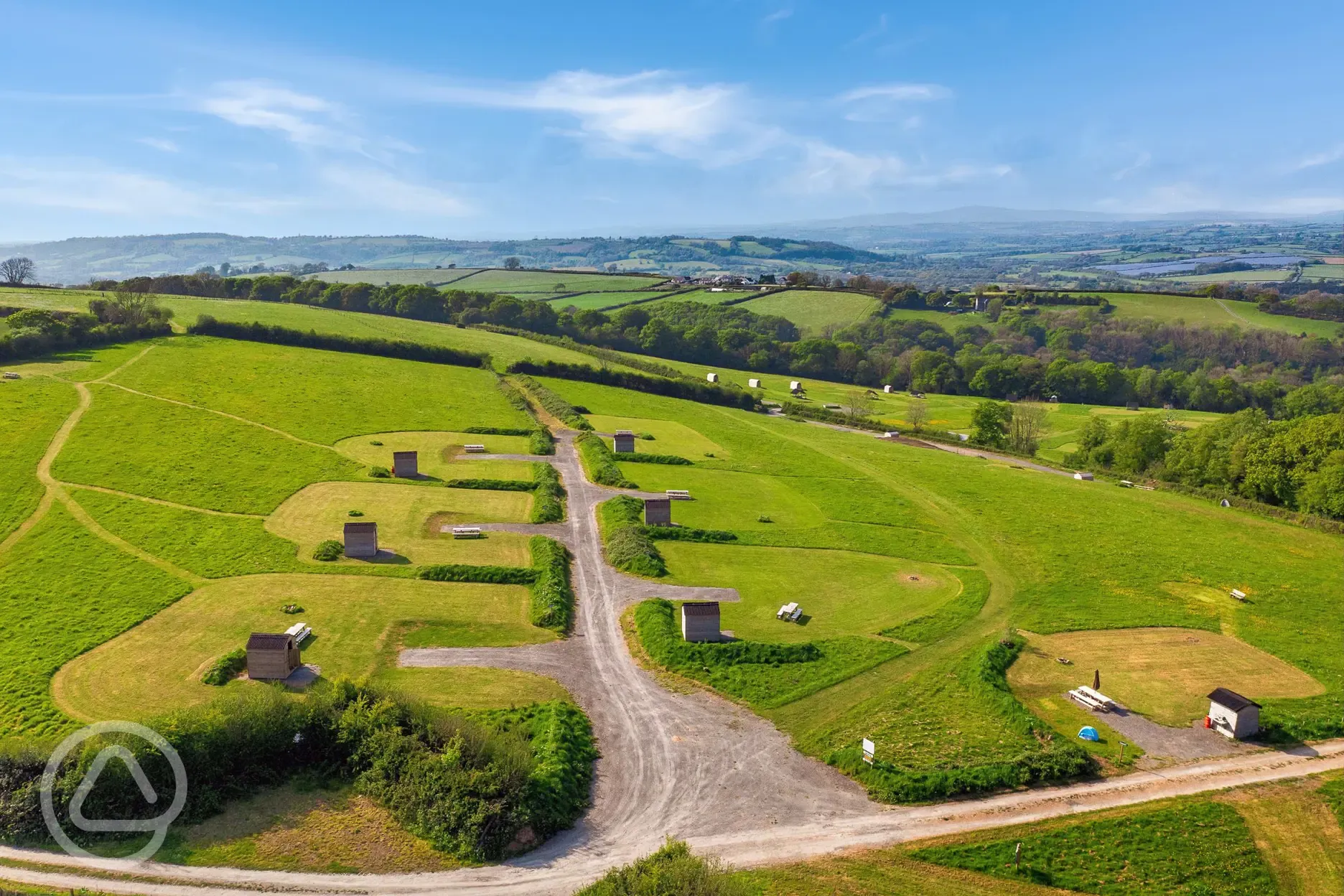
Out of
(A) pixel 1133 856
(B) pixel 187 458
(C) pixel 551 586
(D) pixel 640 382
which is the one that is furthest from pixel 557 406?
(A) pixel 1133 856

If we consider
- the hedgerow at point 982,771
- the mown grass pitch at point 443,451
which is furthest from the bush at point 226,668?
the mown grass pitch at point 443,451

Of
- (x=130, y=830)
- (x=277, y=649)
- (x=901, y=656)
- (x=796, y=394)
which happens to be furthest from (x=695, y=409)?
(x=130, y=830)

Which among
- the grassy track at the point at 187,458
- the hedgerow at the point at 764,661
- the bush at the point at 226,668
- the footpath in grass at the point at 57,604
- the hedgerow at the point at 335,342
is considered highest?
the hedgerow at the point at 335,342

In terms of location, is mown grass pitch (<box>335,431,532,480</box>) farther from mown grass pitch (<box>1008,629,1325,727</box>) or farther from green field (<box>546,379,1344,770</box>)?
mown grass pitch (<box>1008,629,1325,727</box>)

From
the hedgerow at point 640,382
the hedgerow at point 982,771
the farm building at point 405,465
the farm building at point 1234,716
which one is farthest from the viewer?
the hedgerow at point 640,382

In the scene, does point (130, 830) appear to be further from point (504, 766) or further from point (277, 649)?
point (504, 766)

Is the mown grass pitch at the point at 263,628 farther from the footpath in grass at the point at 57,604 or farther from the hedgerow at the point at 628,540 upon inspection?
the hedgerow at the point at 628,540

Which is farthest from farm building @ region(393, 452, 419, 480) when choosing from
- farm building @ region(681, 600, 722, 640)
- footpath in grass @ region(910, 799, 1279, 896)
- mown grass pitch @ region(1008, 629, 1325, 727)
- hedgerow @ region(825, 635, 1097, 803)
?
footpath in grass @ region(910, 799, 1279, 896)

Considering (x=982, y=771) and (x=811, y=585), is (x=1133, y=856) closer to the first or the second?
(x=982, y=771)
